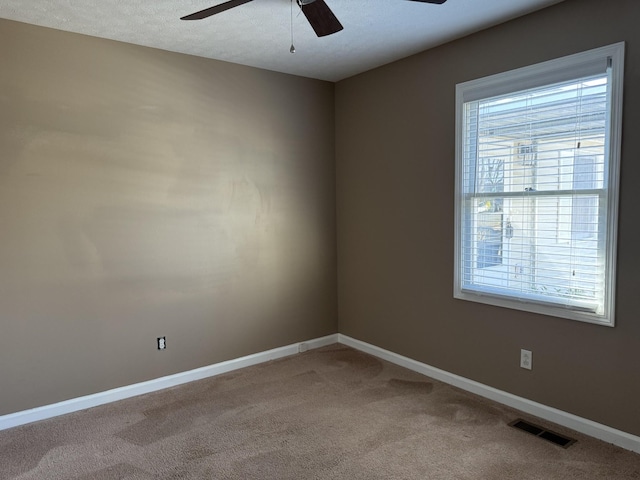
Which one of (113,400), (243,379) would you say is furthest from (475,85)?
(113,400)

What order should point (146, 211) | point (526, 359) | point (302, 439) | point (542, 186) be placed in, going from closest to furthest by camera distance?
point (302, 439), point (542, 186), point (526, 359), point (146, 211)

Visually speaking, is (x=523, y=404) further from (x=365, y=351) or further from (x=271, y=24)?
(x=271, y=24)

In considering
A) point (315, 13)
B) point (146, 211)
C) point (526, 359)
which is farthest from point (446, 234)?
point (146, 211)

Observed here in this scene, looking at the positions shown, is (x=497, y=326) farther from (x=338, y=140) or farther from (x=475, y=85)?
(x=338, y=140)

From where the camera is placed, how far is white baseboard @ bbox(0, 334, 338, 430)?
9.63ft

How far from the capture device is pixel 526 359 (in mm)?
2943

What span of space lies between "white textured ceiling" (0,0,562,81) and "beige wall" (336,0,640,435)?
0.21 metres

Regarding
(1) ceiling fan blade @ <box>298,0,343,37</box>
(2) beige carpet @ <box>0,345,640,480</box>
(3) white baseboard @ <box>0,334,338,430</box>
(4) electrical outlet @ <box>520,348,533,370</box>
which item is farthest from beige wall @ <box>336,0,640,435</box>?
(1) ceiling fan blade @ <box>298,0,343,37</box>

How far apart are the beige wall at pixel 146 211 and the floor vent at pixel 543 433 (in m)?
2.00

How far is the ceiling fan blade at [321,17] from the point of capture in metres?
2.13

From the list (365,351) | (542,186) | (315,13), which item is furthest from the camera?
(365,351)

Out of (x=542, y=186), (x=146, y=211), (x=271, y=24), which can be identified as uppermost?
(x=271, y=24)

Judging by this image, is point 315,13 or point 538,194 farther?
point 538,194

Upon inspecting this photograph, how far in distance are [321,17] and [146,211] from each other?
6.24 ft
